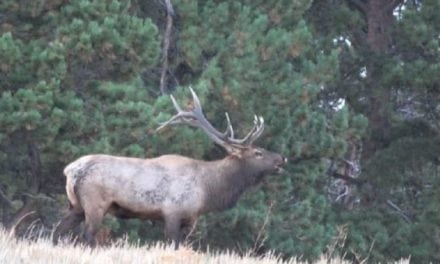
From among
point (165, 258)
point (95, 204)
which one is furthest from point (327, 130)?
point (165, 258)

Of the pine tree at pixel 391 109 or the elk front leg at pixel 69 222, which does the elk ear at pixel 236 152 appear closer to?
the elk front leg at pixel 69 222

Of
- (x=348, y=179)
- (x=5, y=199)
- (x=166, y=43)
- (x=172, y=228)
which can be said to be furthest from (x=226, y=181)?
(x=348, y=179)

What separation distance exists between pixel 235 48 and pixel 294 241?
312 centimetres

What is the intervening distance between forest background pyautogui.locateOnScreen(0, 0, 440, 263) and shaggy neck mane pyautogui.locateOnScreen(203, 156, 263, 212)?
657 millimetres

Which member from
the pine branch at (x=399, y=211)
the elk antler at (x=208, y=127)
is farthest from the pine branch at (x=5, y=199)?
the pine branch at (x=399, y=211)

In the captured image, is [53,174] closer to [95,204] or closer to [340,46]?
[95,204]

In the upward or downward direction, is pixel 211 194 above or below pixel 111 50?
below

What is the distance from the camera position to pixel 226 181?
15.1 m

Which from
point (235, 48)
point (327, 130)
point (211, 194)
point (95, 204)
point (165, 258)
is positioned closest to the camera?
point (165, 258)

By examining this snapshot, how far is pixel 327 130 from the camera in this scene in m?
20.5

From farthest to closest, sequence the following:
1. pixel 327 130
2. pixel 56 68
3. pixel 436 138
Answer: pixel 436 138, pixel 327 130, pixel 56 68

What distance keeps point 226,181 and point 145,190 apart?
147 cm

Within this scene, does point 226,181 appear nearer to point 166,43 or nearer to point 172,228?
point 172,228

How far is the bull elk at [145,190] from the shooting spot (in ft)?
44.8
